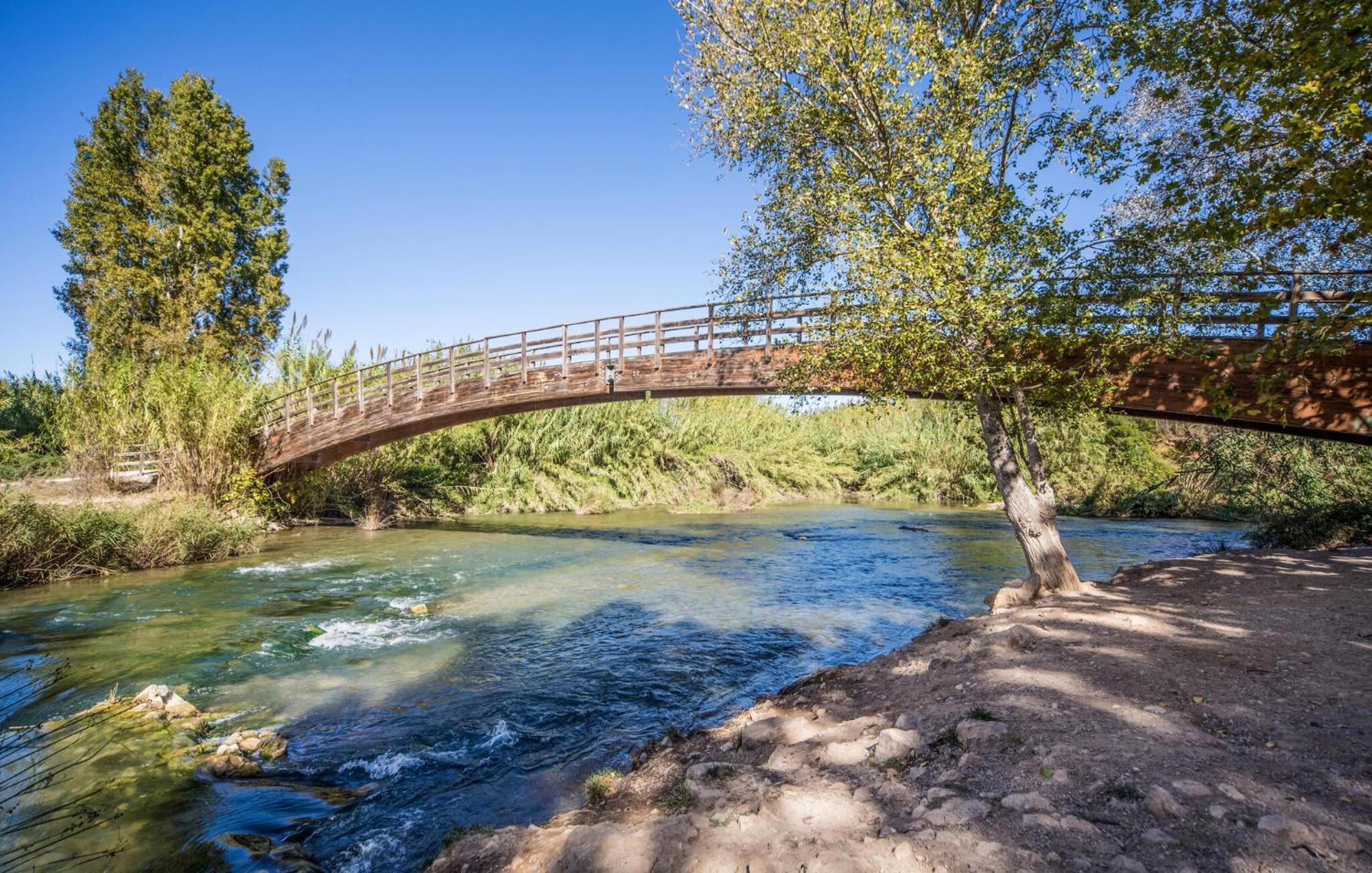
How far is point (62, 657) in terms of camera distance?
730cm

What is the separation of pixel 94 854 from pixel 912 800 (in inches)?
167

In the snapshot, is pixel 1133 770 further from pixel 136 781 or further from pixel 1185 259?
pixel 1185 259

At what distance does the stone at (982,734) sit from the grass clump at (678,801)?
4.91 feet

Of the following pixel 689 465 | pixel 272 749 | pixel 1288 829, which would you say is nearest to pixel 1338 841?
pixel 1288 829

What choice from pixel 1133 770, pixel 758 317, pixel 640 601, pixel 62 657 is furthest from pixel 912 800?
pixel 758 317

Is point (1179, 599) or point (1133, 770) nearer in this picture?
point (1133, 770)

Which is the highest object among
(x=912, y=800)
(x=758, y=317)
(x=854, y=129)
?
(x=854, y=129)

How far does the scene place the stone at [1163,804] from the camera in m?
2.73

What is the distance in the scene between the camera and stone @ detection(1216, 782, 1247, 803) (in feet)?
9.23

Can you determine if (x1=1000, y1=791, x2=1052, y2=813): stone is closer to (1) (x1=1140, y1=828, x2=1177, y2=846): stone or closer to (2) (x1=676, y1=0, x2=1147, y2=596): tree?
(1) (x1=1140, y1=828, x2=1177, y2=846): stone

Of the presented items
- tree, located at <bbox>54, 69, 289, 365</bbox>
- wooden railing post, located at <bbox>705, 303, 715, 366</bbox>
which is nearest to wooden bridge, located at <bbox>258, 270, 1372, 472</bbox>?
wooden railing post, located at <bbox>705, 303, 715, 366</bbox>

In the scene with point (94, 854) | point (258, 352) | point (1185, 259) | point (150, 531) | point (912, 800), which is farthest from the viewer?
point (258, 352)

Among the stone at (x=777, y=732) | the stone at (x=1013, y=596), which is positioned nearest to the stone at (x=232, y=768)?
the stone at (x=777, y=732)

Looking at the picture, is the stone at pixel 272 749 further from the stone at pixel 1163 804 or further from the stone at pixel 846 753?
the stone at pixel 1163 804
